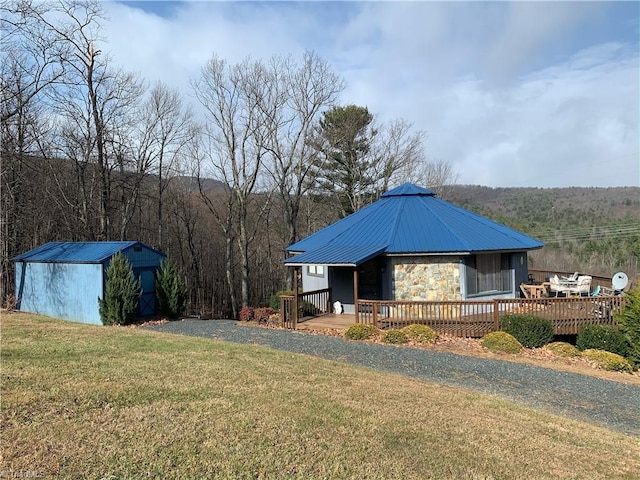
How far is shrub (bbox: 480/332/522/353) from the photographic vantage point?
40.1 ft

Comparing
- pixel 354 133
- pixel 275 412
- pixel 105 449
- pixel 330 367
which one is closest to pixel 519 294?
pixel 330 367

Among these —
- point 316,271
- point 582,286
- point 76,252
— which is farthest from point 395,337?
point 76,252

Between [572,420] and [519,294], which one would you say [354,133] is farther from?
[572,420]

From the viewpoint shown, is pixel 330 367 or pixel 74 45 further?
pixel 74 45

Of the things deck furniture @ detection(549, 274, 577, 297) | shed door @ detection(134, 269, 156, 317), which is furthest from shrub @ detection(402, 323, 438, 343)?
shed door @ detection(134, 269, 156, 317)

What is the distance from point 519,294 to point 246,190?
17.5 m

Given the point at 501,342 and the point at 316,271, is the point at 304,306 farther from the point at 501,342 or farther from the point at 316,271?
the point at 501,342

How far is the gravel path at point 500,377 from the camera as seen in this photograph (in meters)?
7.99

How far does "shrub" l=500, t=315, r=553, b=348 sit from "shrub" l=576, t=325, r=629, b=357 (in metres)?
0.84

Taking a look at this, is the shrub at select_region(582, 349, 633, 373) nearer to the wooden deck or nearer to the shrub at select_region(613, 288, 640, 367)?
the shrub at select_region(613, 288, 640, 367)

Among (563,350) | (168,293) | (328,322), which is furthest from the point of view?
(168,293)

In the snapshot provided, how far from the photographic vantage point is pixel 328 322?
15477mm

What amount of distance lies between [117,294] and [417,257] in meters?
10.2

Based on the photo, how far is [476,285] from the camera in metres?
16.2
